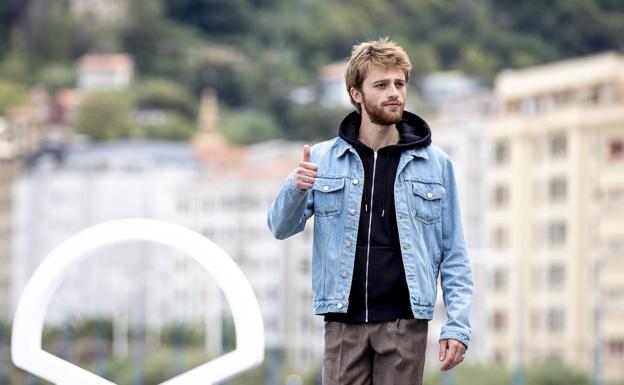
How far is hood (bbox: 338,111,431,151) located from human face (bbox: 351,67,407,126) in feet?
0.22

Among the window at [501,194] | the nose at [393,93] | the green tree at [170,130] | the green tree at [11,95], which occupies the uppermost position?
the green tree at [11,95]

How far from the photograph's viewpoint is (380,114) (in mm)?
4145

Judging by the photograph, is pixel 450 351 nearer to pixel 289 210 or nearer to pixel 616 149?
pixel 289 210

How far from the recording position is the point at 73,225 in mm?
112062

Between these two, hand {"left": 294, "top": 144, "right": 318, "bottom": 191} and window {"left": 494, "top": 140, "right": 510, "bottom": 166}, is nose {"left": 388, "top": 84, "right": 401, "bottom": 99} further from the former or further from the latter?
window {"left": 494, "top": 140, "right": 510, "bottom": 166}

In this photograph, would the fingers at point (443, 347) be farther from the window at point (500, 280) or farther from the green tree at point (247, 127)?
the green tree at point (247, 127)

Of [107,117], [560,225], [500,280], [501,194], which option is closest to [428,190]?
[560,225]

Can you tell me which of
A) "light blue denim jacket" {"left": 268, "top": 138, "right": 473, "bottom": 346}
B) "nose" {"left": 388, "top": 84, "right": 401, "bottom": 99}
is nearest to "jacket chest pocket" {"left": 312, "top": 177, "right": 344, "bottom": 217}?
"light blue denim jacket" {"left": 268, "top": 138, "right": 473, "bottom": 346}

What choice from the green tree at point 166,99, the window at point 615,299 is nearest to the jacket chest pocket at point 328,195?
the window at point 615,299

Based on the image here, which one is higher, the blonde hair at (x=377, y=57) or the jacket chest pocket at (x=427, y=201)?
the blonde hair at (x=377, y=57)

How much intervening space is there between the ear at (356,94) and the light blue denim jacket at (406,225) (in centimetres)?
10

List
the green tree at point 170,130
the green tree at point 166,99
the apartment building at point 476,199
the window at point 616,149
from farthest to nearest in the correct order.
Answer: the green tree at point 166,99, the green tree at point 170,130, the apartment building at point 476,199, the window at point 616,149

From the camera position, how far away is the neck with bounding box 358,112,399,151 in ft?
13.9

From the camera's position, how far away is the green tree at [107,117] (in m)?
124
